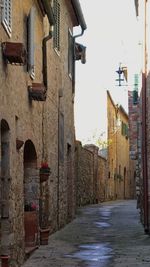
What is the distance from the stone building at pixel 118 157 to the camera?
3582cm

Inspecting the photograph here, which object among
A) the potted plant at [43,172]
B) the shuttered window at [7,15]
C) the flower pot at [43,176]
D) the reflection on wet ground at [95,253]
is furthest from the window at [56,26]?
the shuttered window at [7,15]

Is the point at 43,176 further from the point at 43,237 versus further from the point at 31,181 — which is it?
the point at 43,237

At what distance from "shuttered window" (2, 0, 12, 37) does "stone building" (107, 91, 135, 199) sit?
1015 inches

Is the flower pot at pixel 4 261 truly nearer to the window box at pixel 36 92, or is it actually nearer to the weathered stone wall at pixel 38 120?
the weathered stone wall at pixel 38 120

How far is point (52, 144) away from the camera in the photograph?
14.3 meters

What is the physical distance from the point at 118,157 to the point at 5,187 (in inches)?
1308

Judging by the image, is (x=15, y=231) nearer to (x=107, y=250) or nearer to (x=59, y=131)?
(x=107, y=250)

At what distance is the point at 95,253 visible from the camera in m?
10.9

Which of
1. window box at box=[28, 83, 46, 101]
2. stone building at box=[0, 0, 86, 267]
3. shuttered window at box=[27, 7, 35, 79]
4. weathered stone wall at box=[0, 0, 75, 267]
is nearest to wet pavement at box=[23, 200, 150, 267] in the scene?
stone building at box=[0, 0, 86, 267]

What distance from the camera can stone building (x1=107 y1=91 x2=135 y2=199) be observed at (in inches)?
1410

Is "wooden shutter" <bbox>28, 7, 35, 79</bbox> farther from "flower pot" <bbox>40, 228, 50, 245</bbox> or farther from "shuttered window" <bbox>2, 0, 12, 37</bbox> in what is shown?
"flower pot" <bbox>40, 228, 50, 245</bbox>

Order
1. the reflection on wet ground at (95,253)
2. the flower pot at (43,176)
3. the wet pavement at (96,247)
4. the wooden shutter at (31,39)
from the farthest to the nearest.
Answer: the flower pot at (43,176) < the wooden shutter at (31,39) < the reflection on wet ground at (95,253) < the wet pavement at (96,247)

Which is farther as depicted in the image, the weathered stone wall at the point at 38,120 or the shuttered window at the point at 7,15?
the weathered stone wall at the point at 38,120

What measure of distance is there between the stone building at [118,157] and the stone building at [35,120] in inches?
653
